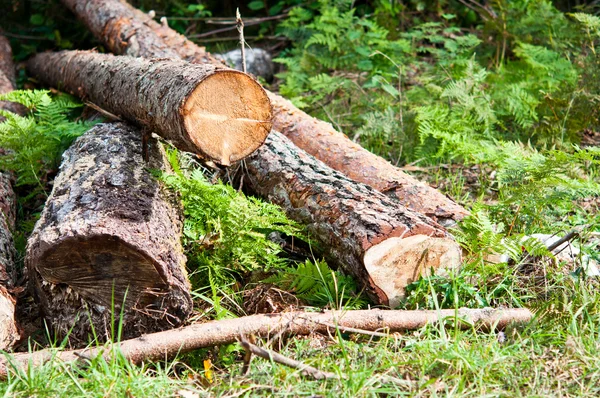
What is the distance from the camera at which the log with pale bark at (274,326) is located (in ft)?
9.29

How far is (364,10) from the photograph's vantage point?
762 centimetres

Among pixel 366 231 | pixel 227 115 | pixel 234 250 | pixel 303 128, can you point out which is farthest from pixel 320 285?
pixel 303 128

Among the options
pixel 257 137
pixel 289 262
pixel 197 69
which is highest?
pixel 197 69

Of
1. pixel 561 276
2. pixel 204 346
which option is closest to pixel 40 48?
pixel 204 346

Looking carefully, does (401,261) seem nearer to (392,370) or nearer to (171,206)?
(392,370)

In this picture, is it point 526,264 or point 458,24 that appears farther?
point 458,24

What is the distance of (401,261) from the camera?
3348 mm

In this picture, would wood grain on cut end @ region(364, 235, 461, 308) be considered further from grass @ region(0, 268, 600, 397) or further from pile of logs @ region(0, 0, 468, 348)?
grass @ region(0, 268, 600, 397)

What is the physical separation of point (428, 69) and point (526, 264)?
337 cm

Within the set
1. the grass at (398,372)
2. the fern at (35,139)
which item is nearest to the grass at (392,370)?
the grass at (398,372)

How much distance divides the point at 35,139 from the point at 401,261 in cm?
252

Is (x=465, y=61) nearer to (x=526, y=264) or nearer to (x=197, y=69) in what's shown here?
(x=526, y=264)

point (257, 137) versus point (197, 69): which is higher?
point (197, 69)

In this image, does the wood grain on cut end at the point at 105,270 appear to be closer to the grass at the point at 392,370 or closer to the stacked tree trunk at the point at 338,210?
the stacked tree trunk at the point at 338,210
